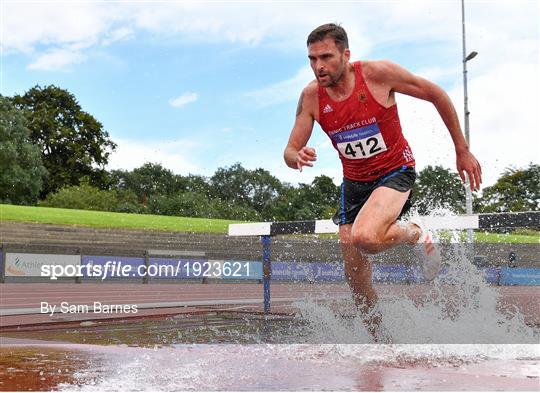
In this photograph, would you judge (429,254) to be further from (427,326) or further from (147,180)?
(147,180)

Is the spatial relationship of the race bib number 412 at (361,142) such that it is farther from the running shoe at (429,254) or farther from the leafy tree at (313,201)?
the leafy tree at (313,201)

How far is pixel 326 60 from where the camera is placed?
14.7 ft

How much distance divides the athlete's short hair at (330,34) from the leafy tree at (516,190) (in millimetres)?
66826

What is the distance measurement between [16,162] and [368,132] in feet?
146

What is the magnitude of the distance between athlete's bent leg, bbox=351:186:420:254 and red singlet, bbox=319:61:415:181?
20cm

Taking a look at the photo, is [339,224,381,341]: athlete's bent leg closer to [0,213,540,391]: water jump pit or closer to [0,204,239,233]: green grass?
[0,213,540,391]: water jump pit

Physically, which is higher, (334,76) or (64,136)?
(64,136)

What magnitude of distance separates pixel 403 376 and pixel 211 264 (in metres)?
22.5

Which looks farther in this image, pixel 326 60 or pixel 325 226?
pixel 325 226

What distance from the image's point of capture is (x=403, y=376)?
3.03 metres

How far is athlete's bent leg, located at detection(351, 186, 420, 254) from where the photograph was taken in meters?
4.41

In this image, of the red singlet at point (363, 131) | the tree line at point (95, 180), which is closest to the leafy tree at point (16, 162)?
the tree line at point (95, 180)

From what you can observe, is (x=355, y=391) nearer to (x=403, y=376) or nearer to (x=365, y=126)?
(x=403, y=376)

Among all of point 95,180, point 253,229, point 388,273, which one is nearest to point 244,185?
point 95,180
